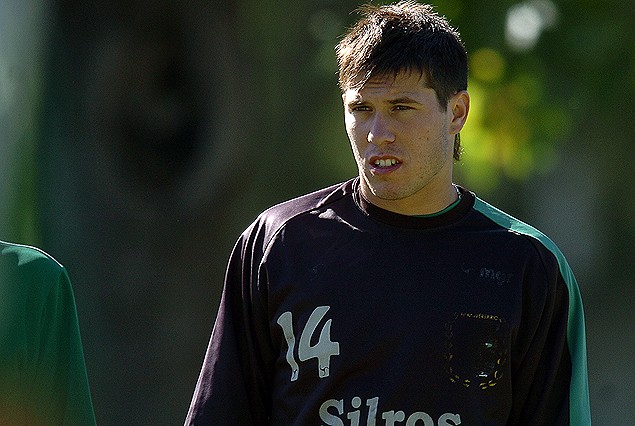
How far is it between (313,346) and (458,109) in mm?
686

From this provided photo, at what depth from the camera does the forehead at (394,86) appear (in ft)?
9.45

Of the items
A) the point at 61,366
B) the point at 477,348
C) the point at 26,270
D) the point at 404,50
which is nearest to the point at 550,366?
the point at 477,348

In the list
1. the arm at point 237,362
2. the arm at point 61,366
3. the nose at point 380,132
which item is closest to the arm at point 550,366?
the nose at point 380,132

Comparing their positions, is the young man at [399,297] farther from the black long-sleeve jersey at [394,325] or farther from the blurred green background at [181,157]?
the blurred green background at [181,157]

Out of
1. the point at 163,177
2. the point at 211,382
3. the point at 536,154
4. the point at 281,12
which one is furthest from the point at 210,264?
the point at 211,382

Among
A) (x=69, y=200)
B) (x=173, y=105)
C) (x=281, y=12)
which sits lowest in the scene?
(x=69, y=200)

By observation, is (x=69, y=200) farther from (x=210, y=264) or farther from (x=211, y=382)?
(x=211, y=382)

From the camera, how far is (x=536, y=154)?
199 inches

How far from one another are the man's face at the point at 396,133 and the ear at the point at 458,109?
0.06 metres

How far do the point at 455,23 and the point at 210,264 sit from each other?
1.54 m

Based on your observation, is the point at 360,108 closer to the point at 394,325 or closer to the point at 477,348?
the point at 394,325

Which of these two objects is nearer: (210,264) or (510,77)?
(510,77)

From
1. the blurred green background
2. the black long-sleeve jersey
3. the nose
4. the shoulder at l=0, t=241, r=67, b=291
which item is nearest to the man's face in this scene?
the nose

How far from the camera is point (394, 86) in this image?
2.88m
